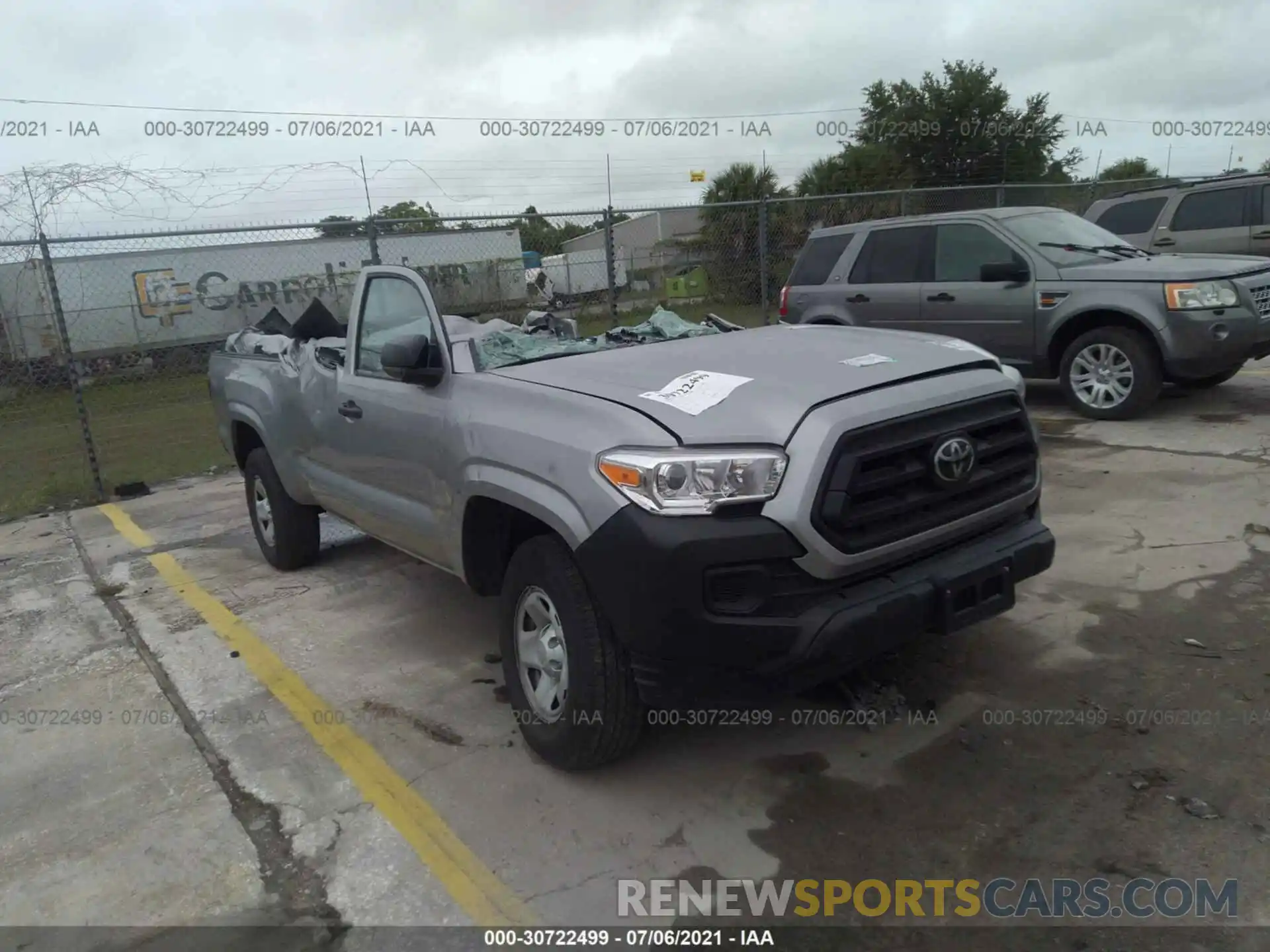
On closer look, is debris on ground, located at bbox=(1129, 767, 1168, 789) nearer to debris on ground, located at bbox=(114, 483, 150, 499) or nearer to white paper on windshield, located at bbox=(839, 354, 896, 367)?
white paper on windshield, located at bbox=(839, 354, 896, 367)

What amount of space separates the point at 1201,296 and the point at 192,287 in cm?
2011

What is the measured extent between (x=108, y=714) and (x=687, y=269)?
11.0 metres

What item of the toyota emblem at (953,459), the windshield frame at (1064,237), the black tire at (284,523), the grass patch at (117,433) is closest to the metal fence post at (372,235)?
the grass patch at (117,433)

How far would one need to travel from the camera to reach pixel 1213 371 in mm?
7344

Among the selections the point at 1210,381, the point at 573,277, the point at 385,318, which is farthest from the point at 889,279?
the point at 385,318

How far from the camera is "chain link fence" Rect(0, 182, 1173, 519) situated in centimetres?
911

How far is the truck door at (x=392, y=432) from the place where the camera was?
3.94 meters

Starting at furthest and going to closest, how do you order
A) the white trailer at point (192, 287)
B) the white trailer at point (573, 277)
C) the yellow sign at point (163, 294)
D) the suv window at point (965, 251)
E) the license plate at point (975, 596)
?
the yellow sign at point (163, 294), the white trailer at point (192, 287), the white trailer at point (573, 277), the suv window at point (965, 251), the license plate at point (975, 596)

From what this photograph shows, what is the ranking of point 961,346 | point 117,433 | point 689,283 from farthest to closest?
point 689,283, point 117,433, point 961,346

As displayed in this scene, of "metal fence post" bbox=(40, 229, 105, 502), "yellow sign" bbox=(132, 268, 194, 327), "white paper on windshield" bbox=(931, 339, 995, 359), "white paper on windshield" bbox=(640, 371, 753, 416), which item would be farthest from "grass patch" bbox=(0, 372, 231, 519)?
"white paper on windshield" bbox=(931, 339, 995, 359)

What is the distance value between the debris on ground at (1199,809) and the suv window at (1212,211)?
10.2 meters

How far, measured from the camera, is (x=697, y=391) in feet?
10.5

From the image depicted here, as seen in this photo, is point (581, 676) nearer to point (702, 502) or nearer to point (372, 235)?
point (702, 502)

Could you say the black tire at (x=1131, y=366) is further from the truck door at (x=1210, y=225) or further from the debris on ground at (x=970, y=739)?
the debris on ground at (x=970, y=739)
